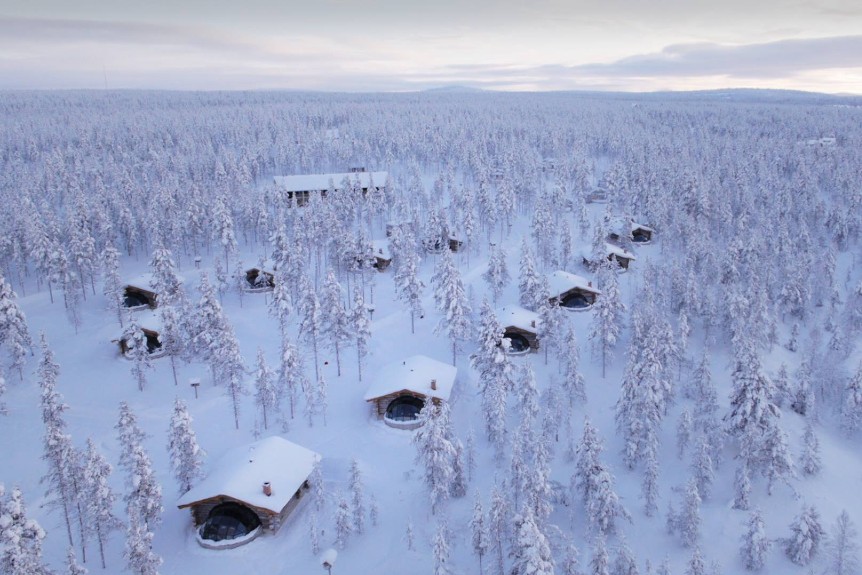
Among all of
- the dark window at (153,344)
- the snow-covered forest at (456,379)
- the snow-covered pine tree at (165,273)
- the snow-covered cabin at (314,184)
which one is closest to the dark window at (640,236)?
the snow-covered forest at (456,379)

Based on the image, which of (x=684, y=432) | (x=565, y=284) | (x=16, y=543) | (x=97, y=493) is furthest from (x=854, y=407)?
(x=16, y=543)

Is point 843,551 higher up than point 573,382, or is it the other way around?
point 573,382

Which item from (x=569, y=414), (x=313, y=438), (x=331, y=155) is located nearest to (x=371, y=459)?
(x=313, y=438)

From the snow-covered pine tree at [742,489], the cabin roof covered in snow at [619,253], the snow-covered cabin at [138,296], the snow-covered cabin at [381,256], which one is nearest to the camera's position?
the snow-covered pine tree at [742,489]

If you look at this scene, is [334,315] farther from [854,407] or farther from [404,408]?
[854,407]

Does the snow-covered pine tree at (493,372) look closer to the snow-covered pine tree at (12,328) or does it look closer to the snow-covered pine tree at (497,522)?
the snow-covered pine tree at (497,522)

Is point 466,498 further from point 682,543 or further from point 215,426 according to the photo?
point 215,426

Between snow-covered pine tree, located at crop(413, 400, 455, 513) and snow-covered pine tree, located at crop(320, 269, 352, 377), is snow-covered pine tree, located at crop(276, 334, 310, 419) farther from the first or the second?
snow-covered pine tree, located at crop(413, 400, 455, 513)

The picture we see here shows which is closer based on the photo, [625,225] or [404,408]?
[404,408]
